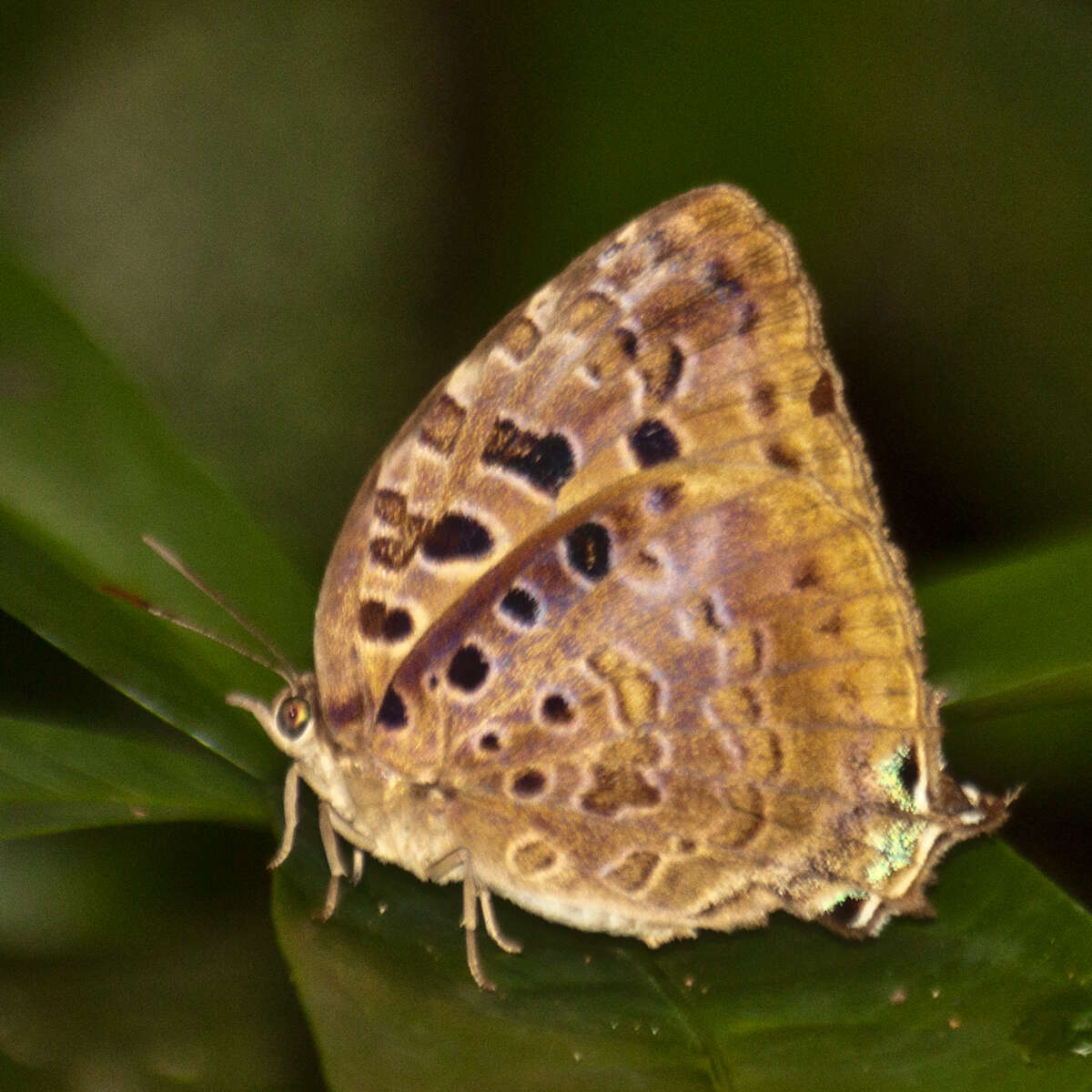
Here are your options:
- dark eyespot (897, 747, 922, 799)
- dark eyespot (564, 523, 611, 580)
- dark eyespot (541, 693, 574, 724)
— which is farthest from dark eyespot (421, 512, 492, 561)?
dark eyespot (897, 747, 922, 799)

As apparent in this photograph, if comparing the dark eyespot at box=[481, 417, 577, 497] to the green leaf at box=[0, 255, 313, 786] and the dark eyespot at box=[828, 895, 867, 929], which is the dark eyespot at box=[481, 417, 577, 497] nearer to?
the green leaf at box=[0, 255, 313, 786]

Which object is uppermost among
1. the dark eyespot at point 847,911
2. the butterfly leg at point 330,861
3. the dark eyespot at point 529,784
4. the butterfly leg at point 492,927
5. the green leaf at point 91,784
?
the green leaf at point 91,784

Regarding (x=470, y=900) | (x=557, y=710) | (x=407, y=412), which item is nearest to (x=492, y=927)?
(x=470, y=900)

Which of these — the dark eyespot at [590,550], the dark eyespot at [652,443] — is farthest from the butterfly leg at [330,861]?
the dark eyespot at [652,443]

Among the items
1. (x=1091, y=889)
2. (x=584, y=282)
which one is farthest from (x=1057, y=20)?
(x=1091, y=889)

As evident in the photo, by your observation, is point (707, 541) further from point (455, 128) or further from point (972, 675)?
point (455, 128)

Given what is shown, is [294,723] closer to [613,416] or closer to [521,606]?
[521,606]

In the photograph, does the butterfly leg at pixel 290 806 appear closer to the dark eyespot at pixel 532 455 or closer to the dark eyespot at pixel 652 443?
the dark eyespot at pixel 532 455
